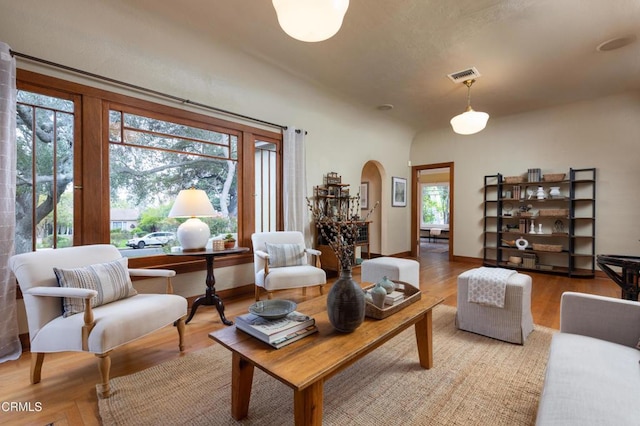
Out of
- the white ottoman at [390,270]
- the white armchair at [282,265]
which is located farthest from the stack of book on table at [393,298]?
the white armchair at [282,265]

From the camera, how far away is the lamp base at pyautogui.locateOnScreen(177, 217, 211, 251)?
2.83 meters

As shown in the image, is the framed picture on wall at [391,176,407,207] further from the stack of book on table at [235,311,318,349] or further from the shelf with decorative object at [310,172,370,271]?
the stack of book on table at [235,311,318,349]

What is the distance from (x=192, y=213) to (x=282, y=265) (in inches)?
45.2

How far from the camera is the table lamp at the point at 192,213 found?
2734mm

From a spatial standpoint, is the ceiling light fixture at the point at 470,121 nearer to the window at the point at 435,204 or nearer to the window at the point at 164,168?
the window at the point at 164,168

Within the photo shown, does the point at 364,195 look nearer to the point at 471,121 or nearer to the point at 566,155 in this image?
the point at 471,121

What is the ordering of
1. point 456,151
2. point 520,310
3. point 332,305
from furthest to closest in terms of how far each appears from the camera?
1. point 456,151
2. point 520,310
3. point 332,305

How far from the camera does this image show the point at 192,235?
2.83 m

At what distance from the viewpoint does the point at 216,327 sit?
2697 mm

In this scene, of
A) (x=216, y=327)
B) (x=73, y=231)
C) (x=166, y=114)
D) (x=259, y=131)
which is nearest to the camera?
(x=73, y=231)

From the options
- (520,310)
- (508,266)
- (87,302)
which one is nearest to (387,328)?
(520,310)

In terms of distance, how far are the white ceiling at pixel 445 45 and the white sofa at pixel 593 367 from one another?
245 cm

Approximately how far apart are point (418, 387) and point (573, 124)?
5364 millimetres

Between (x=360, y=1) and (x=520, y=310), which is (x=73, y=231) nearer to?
(x=360, y=1)
